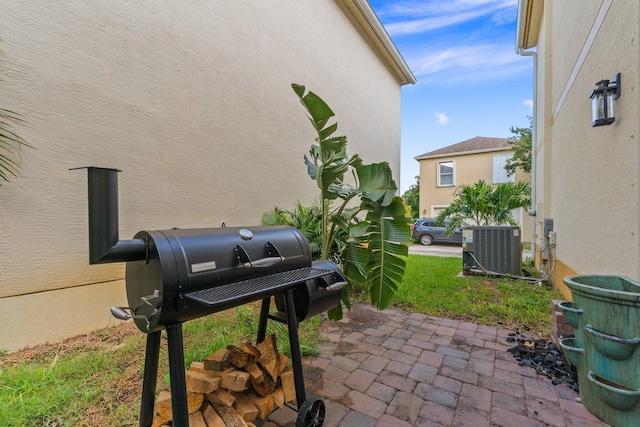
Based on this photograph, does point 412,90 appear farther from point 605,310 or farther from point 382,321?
point 605,310

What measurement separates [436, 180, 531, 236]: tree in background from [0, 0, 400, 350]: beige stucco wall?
4.31m

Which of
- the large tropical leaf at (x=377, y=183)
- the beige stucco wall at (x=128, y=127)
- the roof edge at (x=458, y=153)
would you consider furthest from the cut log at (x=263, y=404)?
the roof edge at (x=458, y=153)

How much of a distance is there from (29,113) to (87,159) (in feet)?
1.90

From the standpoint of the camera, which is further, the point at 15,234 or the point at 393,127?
the point at 393,127

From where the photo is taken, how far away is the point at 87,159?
3.03 m

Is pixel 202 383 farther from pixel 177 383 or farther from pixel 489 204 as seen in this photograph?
pixel 489 204

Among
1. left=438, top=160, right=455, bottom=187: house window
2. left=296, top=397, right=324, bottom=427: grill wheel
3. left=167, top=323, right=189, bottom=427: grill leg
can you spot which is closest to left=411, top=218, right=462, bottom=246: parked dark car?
left=438, top=160, right=455, bottom=187: house window

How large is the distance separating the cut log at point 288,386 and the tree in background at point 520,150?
16961 millimetres

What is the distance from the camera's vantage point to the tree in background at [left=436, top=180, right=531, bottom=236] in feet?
21.6

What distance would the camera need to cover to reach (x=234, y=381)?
1729mm

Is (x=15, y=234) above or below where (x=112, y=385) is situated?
above

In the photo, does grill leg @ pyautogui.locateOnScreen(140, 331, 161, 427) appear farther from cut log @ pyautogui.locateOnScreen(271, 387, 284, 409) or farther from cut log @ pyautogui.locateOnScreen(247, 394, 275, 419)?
cut log @ pyautogui.locateOnScreen(271, 387, 284, 409)

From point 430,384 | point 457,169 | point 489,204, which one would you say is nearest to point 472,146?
point 457,169

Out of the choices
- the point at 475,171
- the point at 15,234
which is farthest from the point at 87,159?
the point at 475,171
